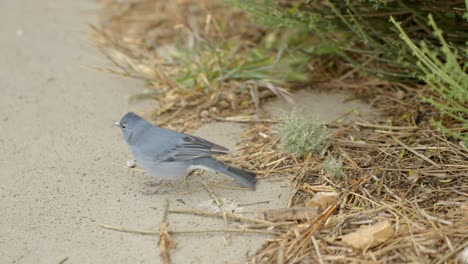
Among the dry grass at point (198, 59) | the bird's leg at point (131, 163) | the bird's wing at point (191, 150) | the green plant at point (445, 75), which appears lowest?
the bird's leg at point (131, 163)

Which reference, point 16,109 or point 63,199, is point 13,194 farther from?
point 16,109

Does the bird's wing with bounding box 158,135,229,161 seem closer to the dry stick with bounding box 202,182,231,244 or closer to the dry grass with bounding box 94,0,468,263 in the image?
the dry stick with bounding box 202,182,231,244

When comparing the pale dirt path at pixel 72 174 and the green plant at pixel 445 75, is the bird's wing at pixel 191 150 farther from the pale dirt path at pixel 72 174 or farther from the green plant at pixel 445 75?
the green plant at pixel 445 75

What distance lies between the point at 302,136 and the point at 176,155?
86 centimetres

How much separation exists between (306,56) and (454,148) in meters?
1.85

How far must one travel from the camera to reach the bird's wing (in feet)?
12.3

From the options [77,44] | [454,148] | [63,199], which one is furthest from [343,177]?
[77,44]

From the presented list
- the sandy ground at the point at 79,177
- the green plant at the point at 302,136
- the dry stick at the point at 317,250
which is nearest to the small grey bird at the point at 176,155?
the sandy ground at the point at 79,177

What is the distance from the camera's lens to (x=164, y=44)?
237 inches

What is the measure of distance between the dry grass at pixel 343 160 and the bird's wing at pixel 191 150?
363 mm

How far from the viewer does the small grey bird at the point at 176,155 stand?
3.71m

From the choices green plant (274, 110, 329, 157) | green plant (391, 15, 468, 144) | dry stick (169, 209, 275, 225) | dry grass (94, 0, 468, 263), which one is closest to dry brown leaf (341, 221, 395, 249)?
dry grass (94, 0, 468, 263)

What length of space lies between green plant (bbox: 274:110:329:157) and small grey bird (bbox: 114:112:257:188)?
1.42 ft

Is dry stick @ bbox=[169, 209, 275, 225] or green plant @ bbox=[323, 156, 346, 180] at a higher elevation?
green plant @ bbox=[323, 156, 346, 180]
